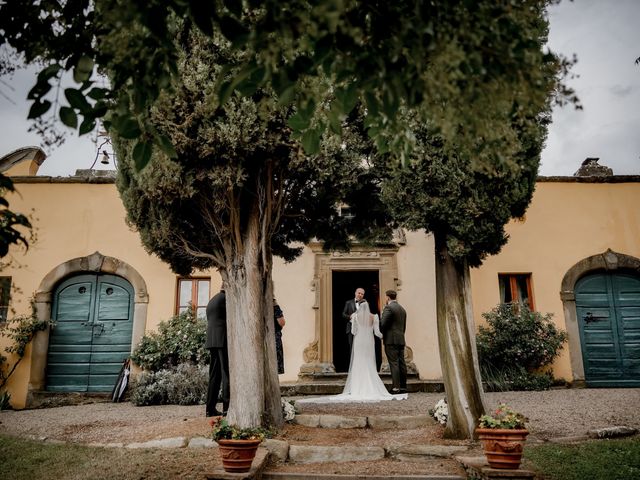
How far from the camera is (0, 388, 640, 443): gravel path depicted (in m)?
6.45

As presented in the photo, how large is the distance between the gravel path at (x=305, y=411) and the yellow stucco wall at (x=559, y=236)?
104 inches

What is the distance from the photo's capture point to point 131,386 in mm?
11062

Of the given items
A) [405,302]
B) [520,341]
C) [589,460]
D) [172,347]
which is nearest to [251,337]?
[589,460]

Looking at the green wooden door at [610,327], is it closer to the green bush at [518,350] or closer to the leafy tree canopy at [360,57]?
the green bush at [518,350]

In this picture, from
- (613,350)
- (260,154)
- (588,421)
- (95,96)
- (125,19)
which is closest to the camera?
(125,19)

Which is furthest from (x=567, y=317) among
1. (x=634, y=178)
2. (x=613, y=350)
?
(x=634, y=178)

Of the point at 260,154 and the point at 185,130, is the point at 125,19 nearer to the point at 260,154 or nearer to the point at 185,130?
the point at 185,130

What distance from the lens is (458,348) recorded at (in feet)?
19.9

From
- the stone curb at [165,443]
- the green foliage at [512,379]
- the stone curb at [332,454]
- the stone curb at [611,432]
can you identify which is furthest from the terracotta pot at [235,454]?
the green foliage at [512,379]

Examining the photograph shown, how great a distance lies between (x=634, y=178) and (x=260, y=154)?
11038mm

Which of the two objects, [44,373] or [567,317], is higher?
[567,317]

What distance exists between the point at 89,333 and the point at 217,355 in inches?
226

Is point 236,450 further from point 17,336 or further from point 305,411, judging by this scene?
point 17,336

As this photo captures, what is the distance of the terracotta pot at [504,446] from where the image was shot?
4.31 meters
